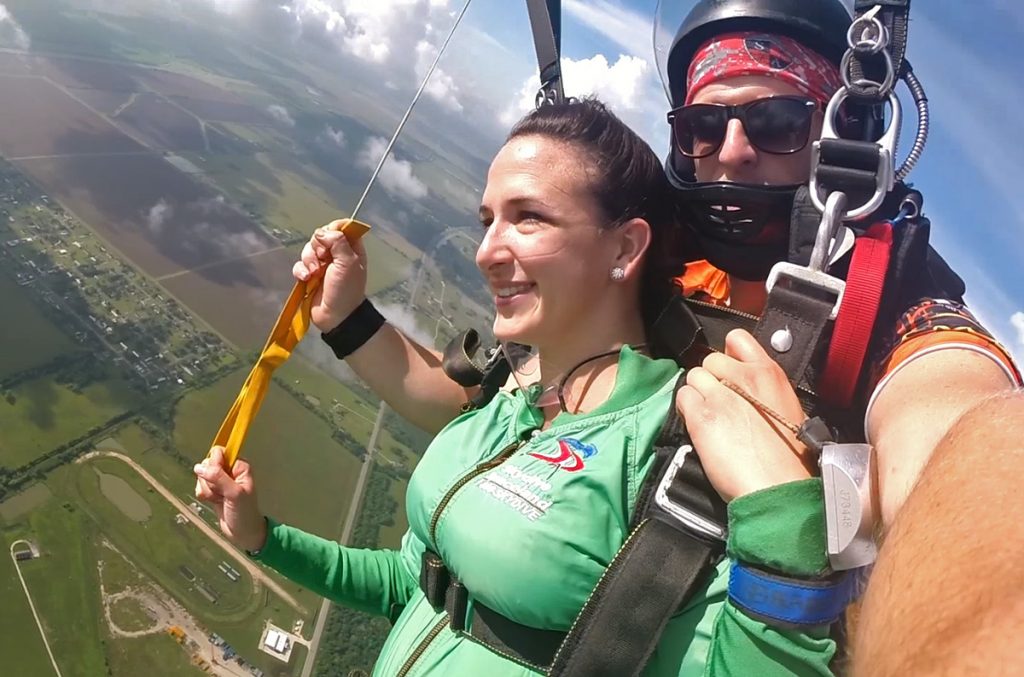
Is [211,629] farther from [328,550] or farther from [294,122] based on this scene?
[294,122]

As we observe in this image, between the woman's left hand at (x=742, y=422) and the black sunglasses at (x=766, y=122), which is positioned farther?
the black sunglasses at (x=766, y=122)

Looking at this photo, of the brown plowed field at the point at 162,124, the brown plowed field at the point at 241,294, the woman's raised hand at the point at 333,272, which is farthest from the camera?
the brown plowed field at the point at 162,124

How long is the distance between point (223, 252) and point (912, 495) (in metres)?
37.1

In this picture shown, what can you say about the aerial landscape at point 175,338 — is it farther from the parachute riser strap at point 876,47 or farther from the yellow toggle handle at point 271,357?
the parachute riser strap at point 876,47

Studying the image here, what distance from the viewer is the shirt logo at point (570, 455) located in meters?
1.12

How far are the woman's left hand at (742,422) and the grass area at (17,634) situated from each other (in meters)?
18.3

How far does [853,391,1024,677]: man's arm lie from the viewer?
383mm

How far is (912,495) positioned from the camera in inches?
23.2

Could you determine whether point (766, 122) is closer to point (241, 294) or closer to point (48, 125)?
point (241, 294)

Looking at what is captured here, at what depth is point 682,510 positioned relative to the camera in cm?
91

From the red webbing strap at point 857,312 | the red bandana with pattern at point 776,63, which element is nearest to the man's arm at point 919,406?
the red webbing strap at point 857,312

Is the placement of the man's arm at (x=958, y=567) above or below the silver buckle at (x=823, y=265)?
below

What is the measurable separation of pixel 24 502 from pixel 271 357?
2074 centimetres

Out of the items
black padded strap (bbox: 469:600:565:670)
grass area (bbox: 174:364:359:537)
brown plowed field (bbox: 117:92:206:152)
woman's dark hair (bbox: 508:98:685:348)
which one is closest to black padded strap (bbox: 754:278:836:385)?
woman's dark hair (bbox: 508:98:685:348)
